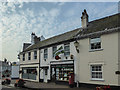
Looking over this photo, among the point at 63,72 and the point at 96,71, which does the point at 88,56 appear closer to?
the point at 96,71

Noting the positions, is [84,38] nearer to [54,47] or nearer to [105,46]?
[105,46]

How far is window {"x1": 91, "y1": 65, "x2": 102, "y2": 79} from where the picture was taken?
1320 centimetres

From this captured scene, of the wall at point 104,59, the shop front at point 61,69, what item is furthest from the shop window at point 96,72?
the shop front at point 61,69

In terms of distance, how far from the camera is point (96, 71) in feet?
43.7

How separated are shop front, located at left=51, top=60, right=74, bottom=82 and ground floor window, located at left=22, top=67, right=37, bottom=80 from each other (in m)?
5.20

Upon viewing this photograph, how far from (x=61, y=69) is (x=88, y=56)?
15.3ft

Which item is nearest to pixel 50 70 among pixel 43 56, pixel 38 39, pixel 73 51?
pixel 43 56

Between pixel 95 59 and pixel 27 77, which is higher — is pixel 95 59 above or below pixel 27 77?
above

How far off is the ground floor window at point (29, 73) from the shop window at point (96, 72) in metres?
11.5

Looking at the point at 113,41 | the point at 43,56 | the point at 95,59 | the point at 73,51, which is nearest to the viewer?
the point at 113,41

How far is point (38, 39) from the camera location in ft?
93.9

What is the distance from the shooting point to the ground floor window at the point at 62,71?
1627 centimetres

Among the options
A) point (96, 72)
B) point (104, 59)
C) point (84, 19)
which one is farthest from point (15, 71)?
point (104, 59)

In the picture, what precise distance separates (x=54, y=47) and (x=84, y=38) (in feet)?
18.9
